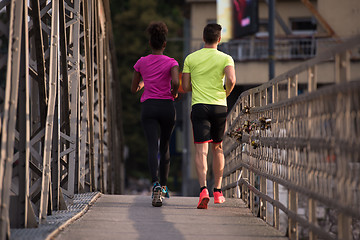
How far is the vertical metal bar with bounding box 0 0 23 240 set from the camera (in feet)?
15.4

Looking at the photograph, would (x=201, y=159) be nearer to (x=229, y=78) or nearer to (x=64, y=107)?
(x=229, y=78)

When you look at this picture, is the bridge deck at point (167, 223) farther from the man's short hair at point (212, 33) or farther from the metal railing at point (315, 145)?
the man's short hair at point (212, 33)

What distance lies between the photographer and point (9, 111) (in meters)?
4.92

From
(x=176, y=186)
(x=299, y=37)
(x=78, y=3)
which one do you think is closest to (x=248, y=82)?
(x=299, y=37)

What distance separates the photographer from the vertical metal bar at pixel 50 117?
602 cm

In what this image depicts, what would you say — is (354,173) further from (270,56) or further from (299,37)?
(299,37)

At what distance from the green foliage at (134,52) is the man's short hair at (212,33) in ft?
113

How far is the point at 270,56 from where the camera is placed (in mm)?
18094

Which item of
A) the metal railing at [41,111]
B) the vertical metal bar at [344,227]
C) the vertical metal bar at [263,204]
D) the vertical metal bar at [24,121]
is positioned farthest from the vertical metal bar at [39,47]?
the vertical metal bar at [344,227]

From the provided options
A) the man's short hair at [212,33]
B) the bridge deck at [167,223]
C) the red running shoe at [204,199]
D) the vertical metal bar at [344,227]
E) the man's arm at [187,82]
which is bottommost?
the bridge deck at [167,223]

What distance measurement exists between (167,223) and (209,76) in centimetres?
180

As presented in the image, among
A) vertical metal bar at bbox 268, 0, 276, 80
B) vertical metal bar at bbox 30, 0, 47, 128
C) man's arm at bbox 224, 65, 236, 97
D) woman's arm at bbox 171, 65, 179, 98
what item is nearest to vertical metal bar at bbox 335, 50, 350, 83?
vertical metal bar at bbox 30, 0, 47, 128

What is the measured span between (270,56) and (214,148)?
10393mm

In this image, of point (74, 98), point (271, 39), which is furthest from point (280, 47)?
point (74, 98)
